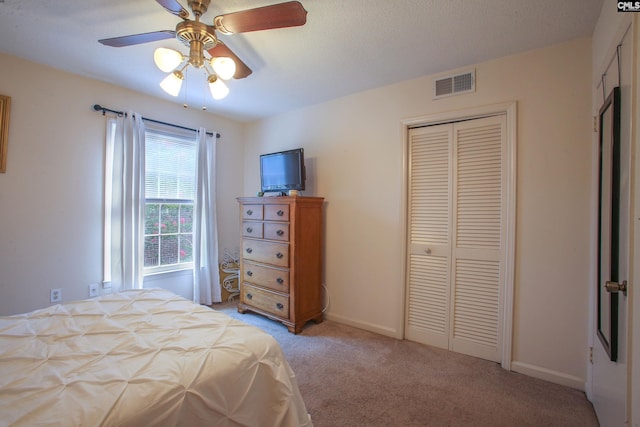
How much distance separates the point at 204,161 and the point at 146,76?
1.08 m

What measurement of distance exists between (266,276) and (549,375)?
2474 millimetres

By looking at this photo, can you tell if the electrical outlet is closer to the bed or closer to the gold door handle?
the bed

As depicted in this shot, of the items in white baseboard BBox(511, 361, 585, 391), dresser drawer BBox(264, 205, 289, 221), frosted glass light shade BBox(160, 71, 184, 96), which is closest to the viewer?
frosted glass light shade BBox(160, 71, 184, 96)

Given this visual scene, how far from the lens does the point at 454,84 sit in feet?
7.71

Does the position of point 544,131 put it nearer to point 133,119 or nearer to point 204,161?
point 204,161

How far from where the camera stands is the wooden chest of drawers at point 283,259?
272cm

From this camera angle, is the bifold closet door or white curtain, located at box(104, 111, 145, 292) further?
white curtain, located at box(104, 111, 145, 292)

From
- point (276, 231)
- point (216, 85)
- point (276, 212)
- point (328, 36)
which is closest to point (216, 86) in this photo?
point (216, 85)

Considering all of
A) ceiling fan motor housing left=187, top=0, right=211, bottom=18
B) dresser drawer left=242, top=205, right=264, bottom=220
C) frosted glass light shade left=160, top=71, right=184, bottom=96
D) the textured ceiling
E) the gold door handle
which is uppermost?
the textured ceiling

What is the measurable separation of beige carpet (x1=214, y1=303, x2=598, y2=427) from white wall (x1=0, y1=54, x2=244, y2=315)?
2.15 m

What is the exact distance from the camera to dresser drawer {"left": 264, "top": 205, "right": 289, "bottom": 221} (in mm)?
2750

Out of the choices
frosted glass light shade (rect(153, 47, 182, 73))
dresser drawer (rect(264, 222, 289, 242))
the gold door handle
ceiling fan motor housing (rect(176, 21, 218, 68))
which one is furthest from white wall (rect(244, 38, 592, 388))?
frosted glass light shade (rect(153, 47, 182, 73))

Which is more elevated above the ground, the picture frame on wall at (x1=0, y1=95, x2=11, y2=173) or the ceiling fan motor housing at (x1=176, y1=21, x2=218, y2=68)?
the ceiling fan motor housing at (x1=176, y1=21, x2=218, y2=68)

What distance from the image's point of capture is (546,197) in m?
2.00
